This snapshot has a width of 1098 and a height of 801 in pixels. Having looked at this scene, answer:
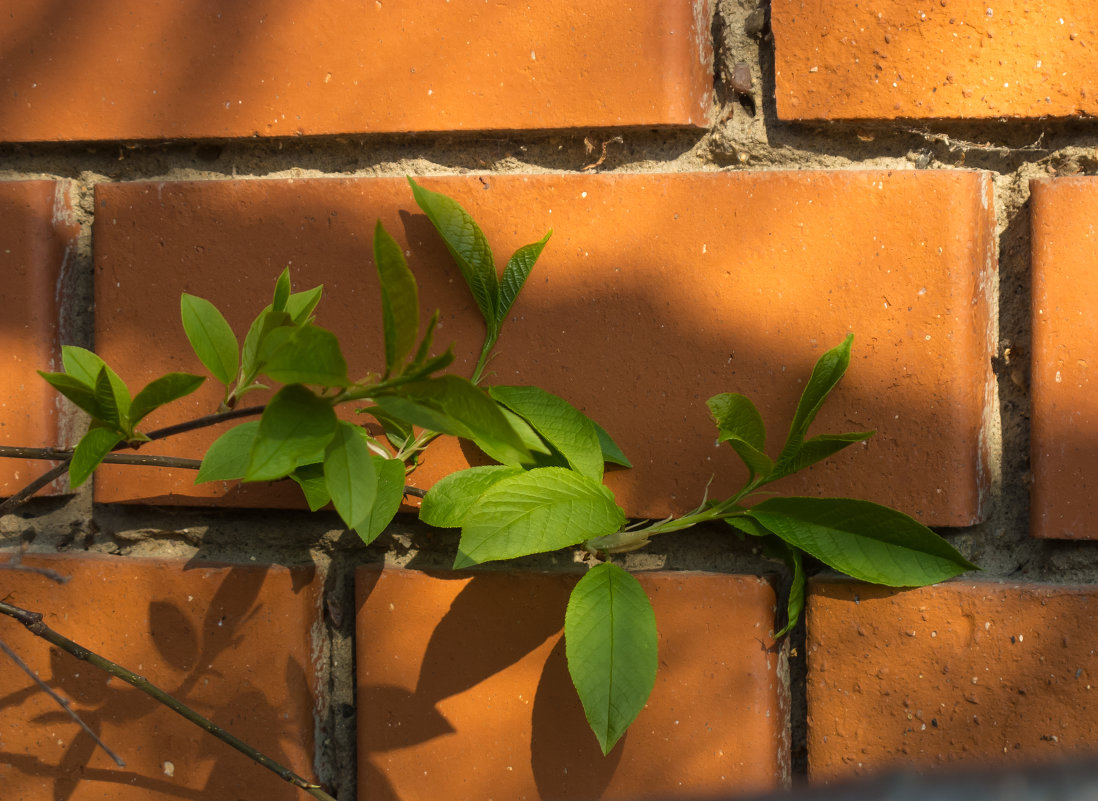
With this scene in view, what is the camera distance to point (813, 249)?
1.43 ft

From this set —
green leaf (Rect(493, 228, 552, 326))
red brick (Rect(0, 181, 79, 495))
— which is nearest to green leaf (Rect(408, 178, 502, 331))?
green leaf (Rect(493, 228, 552, 326))

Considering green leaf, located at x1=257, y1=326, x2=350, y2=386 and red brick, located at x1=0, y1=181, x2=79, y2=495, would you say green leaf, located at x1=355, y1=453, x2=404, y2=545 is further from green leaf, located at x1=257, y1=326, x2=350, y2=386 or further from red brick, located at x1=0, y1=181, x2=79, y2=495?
red brick, located at x1=0, y1=181, x2=79, y2=495

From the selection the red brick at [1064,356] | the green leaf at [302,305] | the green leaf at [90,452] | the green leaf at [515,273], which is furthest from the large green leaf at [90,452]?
the red brick at [1064,356]

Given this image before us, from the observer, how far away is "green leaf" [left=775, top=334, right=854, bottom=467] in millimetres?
410

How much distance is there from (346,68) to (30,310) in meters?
0.24

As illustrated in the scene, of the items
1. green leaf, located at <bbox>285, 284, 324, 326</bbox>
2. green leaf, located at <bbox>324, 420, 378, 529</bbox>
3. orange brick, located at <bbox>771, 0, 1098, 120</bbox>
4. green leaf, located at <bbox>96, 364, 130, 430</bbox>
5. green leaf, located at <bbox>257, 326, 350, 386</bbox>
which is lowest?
green leaf, located at <bbox>324, 420, 378, 529</bbox>

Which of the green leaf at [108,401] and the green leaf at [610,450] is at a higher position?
the green leaf at [108,401]

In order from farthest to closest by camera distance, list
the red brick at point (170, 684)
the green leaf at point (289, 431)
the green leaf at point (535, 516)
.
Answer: the red brick at point (170, 684) < the green leaf at point (535, 516) < the green leaf at point (289, 431)

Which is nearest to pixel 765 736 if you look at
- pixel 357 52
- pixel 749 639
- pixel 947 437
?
pixel 749 639

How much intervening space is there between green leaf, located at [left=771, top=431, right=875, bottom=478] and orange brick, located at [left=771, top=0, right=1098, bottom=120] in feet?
0.59

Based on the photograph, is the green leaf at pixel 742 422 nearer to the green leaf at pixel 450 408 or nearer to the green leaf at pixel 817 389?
the green leaf at pixel 817 389

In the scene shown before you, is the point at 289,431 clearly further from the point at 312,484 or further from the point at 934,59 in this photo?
the point at 934,59

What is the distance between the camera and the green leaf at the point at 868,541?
402 mm

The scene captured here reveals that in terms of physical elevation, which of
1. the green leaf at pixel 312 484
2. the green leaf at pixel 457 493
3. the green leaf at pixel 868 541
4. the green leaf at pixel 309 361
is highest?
the green leaf at pixel 309 361
